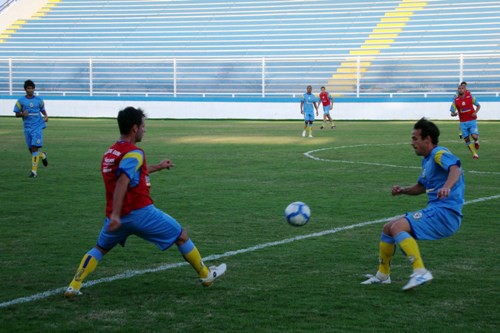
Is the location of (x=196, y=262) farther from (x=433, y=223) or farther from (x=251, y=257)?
(x=433, y=223)

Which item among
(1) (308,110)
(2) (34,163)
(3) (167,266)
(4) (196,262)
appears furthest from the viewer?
(1) (308,110)

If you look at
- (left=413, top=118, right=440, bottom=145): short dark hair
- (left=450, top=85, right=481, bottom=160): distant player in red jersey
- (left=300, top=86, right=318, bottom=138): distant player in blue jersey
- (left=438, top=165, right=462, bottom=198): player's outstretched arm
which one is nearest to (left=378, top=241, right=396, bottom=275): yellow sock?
(left=438, top=165, right=462, bottom=198): player's outstretched arm

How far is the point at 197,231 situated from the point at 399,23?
36.1m

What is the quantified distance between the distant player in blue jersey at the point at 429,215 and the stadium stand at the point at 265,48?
31.5m

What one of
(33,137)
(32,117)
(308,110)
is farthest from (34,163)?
(308,110)

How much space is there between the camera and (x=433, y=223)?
6383 millimetres

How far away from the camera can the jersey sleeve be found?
5.88 meters

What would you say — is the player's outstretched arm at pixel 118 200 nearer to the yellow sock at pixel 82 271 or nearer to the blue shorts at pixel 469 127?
the yellow sock at pixel 82 271

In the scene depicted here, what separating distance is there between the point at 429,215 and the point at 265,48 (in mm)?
37989

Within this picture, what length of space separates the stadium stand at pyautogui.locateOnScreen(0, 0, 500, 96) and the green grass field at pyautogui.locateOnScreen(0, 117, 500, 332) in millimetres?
23428

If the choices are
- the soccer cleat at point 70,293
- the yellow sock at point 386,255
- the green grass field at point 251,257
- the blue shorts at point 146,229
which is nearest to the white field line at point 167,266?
the green grass field at point 251,257

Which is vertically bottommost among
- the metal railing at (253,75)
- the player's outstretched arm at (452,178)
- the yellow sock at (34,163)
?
the yellow sock at (34,163)

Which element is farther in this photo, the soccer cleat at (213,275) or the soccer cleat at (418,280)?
the soccer cleat at (213,275)

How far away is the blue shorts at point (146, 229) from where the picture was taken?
611 cm
